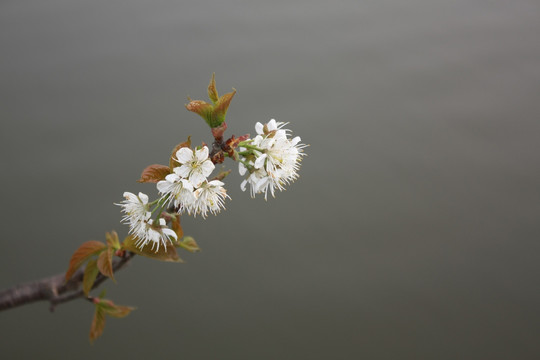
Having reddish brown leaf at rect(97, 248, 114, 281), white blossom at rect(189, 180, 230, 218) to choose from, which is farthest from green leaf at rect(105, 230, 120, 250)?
white blossom at rect(189, 180, 230, 218)

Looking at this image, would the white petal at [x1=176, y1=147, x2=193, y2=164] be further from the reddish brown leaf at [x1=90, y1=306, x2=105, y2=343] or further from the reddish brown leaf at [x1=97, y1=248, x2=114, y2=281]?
the reddish brown leaf at [x1=90, y1=306, x2=105, y2=343]

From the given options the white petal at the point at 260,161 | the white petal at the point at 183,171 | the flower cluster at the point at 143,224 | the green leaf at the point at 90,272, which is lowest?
the green leaf at the point at 90,272

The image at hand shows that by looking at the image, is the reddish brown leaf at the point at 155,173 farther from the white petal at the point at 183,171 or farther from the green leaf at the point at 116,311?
the green leaf at the point at 116,311

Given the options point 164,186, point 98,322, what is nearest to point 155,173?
point 164,186

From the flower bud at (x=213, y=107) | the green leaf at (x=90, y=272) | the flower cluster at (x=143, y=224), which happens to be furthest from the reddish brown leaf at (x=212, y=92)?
the green leaf at (x=90, y=272)

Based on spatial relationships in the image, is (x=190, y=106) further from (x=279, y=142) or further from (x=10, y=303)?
(x=10, y=303)
